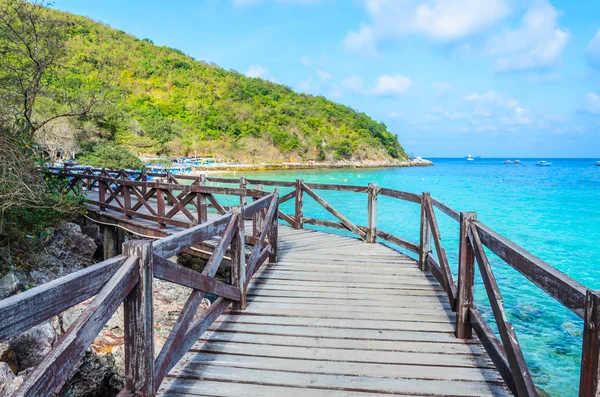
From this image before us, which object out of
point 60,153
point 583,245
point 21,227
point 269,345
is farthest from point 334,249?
point 60,153

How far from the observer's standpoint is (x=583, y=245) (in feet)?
50.8

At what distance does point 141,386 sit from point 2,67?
1155 centimetres

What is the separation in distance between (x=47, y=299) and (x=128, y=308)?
61 centimetres

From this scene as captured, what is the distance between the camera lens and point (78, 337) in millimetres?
1641

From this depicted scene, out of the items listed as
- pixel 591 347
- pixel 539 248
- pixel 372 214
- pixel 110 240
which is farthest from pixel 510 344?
pixel 539 248

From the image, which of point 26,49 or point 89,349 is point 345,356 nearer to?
point 89,349

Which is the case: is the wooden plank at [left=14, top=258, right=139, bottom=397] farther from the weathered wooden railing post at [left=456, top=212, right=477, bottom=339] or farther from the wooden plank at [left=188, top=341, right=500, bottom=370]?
the weathered wooden railing post at [left=456, top=212, right=477, bottom=339]

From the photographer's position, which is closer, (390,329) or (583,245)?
(390,329)

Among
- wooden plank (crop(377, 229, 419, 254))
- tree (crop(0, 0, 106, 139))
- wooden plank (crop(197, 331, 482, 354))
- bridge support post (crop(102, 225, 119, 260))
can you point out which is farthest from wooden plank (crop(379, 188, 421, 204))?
tree (crop(0, 0, 106, 139))

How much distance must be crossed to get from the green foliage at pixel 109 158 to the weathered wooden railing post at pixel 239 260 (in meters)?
28.3

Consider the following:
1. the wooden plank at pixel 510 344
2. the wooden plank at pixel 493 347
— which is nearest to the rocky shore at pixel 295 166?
the wooden plank at pixel 493 347

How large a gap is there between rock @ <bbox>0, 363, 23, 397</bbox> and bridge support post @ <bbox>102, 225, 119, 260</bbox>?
7.79 m

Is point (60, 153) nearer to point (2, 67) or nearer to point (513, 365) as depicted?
Result: point (2, 67)

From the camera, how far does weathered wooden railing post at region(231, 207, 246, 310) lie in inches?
149
